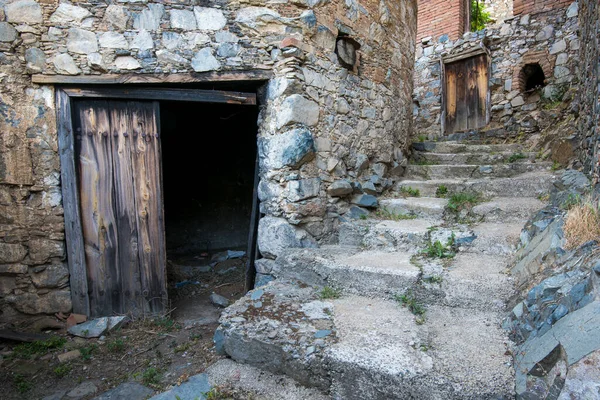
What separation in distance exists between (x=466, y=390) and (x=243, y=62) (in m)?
2.67

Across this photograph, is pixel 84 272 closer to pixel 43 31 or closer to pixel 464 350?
pixel 43 31

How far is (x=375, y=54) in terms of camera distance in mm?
3635

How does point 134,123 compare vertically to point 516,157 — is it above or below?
above

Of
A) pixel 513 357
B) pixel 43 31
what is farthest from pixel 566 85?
pixel 43 31

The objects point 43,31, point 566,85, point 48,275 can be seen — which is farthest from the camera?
point 566,85

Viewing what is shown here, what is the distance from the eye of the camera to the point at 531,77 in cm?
702

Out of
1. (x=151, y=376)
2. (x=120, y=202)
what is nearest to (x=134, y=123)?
(x=120, y=202)

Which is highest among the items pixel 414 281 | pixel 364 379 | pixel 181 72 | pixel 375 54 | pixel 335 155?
pixel 375 54

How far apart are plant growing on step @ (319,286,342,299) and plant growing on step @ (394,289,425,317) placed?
38 centimetres

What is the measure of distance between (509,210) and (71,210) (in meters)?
3.66

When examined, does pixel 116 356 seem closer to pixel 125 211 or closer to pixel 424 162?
pixel 125 211

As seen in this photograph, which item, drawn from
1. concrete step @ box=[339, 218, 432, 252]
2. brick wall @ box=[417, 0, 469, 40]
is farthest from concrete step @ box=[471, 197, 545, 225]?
brick wall @ box=[417, 0, 469, 40]

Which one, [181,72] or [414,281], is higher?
[181,72]

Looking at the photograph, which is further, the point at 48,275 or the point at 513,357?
the point at 48,275
